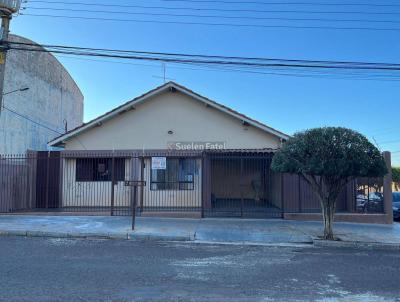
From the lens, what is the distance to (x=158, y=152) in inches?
736

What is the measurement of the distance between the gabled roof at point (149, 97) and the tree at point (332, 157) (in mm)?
7225

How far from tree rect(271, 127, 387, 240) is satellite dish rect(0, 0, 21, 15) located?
10.1m

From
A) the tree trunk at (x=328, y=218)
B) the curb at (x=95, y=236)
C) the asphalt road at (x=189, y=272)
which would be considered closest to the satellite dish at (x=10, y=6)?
the curb at (x=95, y=236)

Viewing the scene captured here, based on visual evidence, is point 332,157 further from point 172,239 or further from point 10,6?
point 10,6

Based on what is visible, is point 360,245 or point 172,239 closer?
point 360,245

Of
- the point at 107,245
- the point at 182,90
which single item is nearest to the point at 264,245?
the point at 107,245

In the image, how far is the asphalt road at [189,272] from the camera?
247 inches

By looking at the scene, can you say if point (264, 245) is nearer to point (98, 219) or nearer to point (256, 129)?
point (98, 219)

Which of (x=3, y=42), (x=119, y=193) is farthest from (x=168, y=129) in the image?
(x=3, y=42)

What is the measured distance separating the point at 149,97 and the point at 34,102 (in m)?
10.6

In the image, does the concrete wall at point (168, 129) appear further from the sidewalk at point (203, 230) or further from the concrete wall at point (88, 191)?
the sidewalk at point (203, 230)

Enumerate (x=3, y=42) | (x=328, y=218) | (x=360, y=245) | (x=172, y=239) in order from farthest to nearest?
(x=3, y=42) < (x=328, y=218) < (x=172, y=239) < (x=360, y=245)

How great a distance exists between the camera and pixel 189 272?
778cm

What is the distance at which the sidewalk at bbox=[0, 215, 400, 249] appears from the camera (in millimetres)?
11984
